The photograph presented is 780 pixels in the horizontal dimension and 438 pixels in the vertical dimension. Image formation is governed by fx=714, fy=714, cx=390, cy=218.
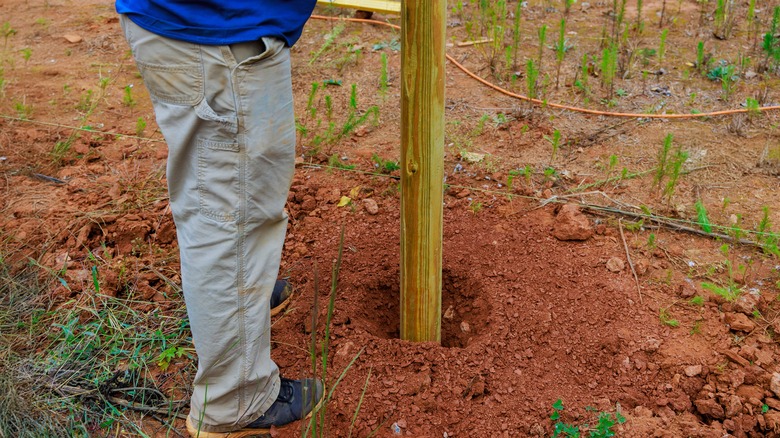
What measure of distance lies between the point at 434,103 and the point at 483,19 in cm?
305

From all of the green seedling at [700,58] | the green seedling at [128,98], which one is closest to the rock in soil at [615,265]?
the green seedling at [700,58]

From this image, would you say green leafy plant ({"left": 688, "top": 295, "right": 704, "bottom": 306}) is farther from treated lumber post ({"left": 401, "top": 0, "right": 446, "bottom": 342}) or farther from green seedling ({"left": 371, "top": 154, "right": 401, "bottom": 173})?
green seedling ({"left": 371, "top": 154, "right": 401, "bottom": 173})

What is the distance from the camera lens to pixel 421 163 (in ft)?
7.04

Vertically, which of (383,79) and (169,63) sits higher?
(169,63)

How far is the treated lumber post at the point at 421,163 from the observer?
1.98 meters

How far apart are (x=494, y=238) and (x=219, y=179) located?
1452 mm

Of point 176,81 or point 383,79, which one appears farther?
point 383,79

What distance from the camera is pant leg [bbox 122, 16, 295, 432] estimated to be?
183cm

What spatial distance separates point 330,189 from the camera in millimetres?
3400

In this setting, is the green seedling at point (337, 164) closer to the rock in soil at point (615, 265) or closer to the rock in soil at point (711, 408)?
the rock in soil at point (615, 265)

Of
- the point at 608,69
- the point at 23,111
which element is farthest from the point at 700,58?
the point at 23,111

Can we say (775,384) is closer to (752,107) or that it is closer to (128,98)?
(752,107)

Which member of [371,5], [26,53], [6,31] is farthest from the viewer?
[6,31]

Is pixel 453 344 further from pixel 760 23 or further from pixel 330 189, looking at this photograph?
pixel 760 23
